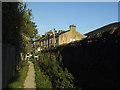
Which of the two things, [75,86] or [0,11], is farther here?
[0,11]

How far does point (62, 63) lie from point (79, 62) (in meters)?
3.19

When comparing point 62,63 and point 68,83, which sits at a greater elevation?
point 62,63

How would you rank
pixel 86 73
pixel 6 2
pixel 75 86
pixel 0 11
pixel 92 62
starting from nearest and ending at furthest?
pixel 92 62, pixel 86 73, pixel 75 86, pixel 0 11, pixel 6 2

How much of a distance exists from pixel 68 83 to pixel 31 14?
1134cm

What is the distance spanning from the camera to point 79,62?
6.93m

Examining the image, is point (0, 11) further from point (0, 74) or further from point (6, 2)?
point (0, 74)

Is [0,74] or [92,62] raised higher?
[92,62]

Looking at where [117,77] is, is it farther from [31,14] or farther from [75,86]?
[31,14]

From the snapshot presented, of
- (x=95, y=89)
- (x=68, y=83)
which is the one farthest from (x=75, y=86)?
(x=95, y=89)

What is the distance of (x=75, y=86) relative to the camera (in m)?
6.70

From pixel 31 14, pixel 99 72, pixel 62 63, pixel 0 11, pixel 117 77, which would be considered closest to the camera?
pixel 117 77

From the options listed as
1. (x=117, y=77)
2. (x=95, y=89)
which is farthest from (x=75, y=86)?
(x=117, y=77)

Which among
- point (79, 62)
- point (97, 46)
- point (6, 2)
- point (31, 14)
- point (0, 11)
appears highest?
point (31, 14)

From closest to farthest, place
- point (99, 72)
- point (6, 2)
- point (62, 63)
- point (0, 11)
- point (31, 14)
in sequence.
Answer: point (99, 72) < point (0, 11) < point (6, 2) < point (62, 63) < point (31, 14)
